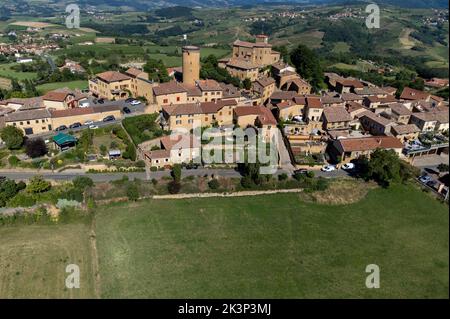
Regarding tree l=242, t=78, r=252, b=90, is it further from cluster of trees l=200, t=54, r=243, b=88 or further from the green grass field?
the green grass field

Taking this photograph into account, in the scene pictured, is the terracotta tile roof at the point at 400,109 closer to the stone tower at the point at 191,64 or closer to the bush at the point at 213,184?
the bush at the point at 213,184

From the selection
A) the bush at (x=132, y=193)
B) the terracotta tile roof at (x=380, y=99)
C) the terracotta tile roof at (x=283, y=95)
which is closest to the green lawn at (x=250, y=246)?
the bush at (x=132, y=193)

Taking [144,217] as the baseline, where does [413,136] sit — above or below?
above

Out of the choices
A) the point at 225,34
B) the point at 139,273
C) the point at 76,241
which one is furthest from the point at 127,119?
the point at 225,34

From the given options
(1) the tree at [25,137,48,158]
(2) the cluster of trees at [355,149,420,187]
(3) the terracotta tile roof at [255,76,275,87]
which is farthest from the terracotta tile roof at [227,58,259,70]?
(1) the tree at [25,137,48,158]

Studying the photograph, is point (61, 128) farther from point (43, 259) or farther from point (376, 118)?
point (376, 118)

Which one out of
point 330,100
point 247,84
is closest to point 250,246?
point 330,100

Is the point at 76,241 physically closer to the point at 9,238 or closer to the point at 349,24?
the point at 9,238

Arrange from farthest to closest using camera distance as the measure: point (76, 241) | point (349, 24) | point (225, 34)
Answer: point (225, 34)
point (349, 24)
point (76, 241)
